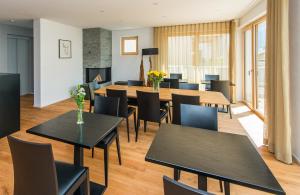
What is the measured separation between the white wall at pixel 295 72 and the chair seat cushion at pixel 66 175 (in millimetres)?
2682

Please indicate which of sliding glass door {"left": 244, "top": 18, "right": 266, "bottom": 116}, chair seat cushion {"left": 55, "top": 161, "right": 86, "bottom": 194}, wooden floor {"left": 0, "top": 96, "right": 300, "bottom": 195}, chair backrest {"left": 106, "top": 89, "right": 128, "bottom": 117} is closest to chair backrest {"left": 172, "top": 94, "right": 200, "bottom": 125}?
wooden floor {"left": 0, "top": 96, "right": 300, "bottom": 195}

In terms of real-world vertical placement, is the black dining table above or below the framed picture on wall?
below

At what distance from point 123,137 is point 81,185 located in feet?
5.92

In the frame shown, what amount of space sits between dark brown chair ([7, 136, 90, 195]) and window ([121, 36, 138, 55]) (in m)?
6.26

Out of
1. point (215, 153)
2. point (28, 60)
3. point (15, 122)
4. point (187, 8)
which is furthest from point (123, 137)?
point (28, 60)

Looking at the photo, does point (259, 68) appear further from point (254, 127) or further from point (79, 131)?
point (79, 131)

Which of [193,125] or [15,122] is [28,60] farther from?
[193,125]

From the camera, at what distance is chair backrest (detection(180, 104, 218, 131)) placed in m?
1.87

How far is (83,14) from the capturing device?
16.2 feet

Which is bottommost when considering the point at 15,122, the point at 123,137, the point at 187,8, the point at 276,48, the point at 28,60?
the point at 123,137

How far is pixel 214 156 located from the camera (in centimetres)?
122

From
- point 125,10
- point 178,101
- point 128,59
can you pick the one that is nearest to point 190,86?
point 178,101

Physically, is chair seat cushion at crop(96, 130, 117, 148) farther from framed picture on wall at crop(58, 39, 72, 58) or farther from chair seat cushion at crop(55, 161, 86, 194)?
framed picture on wall at crop(58, 39, 72, 58)

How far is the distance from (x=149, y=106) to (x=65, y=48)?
4.61 meters
